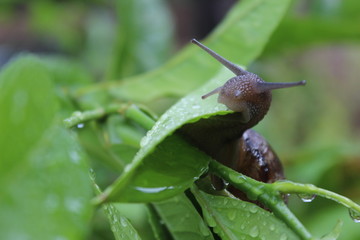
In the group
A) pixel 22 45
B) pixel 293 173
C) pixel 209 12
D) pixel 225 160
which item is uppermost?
pixel 225 160

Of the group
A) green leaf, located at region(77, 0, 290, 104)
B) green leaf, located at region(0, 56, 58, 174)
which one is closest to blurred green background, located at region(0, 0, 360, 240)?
green leaf, located at region(77, 0, 290, 104)

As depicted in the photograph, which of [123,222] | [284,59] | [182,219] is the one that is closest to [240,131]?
[182,219]

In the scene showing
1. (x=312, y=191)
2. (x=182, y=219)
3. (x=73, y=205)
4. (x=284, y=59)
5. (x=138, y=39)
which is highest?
(x=73, y=205)

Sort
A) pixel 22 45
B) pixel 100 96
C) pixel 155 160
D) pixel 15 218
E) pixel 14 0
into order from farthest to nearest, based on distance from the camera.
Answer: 1. pixel 22 45
2. pixel 14 0
3. pixel 100 96
4. pixel 155 160
5. pixel 15 218

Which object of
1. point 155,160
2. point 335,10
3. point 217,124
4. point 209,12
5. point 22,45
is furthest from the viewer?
point 22,45

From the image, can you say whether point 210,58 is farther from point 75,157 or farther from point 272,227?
point 75,157

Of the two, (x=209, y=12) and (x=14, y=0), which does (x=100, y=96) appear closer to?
(x=209, y=12)

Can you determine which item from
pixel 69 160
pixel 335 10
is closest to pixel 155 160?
pixel 69 160
